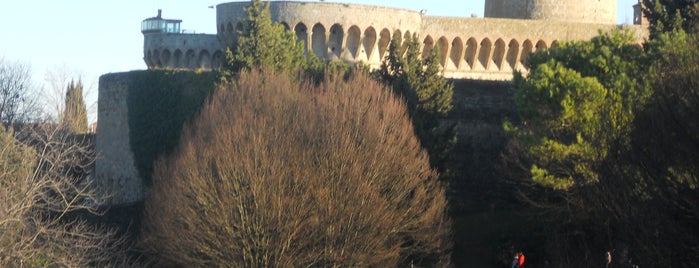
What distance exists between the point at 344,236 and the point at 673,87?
1102 centimetres

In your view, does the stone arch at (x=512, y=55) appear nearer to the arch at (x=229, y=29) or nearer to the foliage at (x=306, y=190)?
the arch at (x=229, y=29)

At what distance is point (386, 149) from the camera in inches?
1240

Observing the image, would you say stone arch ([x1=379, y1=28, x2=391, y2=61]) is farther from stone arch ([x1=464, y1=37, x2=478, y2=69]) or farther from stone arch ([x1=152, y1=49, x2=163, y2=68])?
stone arch ([x1=152, y1=49, x2=163, y2=68])

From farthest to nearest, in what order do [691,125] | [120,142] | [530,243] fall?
[120,142] < [530,243] < [691,125]

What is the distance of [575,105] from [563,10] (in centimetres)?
2095

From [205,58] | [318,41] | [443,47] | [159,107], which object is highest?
[318,41]

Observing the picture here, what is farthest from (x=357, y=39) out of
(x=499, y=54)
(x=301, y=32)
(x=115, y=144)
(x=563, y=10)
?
(x=563, y=10)

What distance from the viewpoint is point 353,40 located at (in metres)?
46.0

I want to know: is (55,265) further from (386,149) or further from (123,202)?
(123,202)

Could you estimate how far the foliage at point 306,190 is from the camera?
30016 mm

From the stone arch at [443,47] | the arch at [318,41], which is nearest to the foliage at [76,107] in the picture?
the arch at [318,41]

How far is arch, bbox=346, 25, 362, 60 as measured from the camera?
45.8 metres

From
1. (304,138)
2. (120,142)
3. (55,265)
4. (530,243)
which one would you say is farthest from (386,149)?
(120,142)

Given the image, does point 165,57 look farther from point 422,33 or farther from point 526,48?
point 526,48
